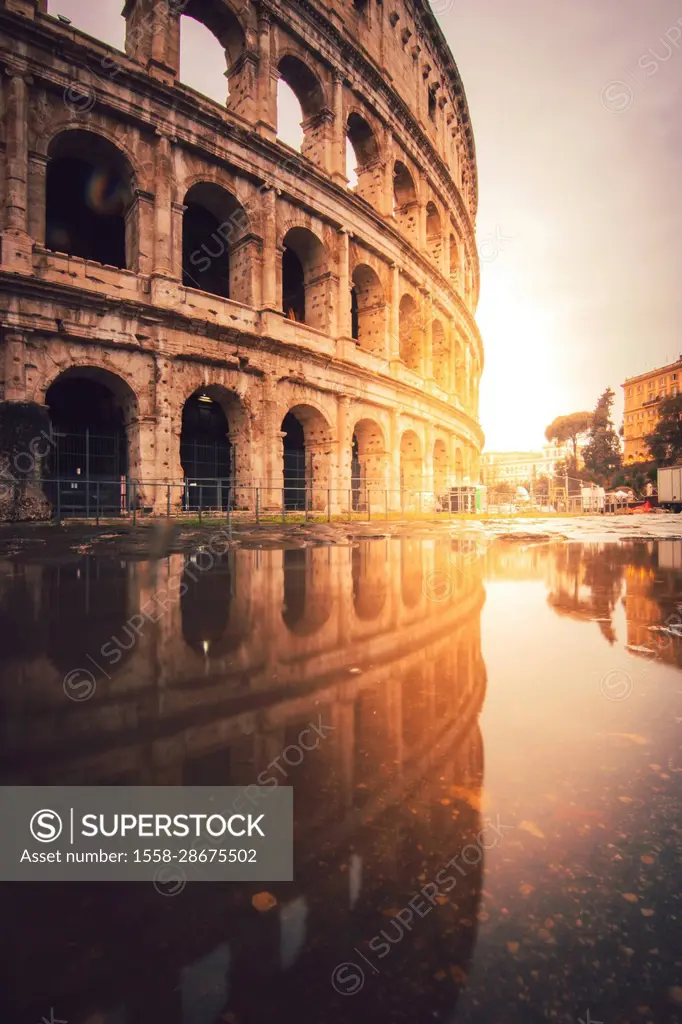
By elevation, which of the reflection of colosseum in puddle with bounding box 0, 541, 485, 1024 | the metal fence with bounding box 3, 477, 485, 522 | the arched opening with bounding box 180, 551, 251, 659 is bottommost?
the reflection of colosseum in puddle with bounding box 0, 541, 485, 1024

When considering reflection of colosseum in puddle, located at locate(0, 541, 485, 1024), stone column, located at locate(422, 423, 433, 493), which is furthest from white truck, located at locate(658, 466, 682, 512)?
reflection of colosseum in puddle, located at locate(0, 541, 485, 1024)

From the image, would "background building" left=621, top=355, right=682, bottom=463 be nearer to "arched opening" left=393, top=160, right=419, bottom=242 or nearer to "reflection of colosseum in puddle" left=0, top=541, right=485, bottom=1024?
"arched opening" left=393, top=160, right=419, bottom=242

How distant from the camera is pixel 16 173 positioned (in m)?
11.8

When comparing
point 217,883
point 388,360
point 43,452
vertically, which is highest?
point 388,360

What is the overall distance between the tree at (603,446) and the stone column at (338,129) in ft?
188

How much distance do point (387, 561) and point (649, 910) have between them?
590cm

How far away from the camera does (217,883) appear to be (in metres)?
1.07

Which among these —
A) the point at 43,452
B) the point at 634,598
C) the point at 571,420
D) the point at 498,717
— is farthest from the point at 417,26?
the point at 571,420

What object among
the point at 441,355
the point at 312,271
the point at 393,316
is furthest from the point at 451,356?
the point at 312,271

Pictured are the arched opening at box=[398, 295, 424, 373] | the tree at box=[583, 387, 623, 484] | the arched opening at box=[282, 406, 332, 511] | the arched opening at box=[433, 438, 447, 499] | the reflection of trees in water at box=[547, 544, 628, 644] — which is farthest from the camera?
the tree at box=[583, 387, 623, 484]

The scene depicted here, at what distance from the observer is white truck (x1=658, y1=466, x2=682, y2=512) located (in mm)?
32266

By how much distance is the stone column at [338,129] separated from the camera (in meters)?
18.5

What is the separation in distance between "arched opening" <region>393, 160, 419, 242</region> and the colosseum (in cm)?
12

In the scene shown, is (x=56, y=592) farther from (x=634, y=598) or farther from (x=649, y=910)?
(x=634, y=598)
